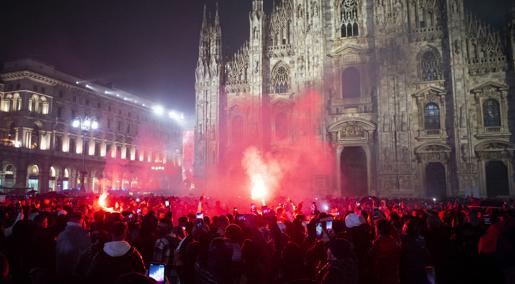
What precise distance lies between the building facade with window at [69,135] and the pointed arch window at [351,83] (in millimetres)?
31334

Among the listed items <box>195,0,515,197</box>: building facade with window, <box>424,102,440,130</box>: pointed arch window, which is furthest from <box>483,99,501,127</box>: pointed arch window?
<box>424,102,440,130</box>: pointed arch window

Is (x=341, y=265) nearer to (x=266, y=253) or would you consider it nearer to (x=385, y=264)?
(x=385, y=264)

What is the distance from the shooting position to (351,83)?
36.8 metres

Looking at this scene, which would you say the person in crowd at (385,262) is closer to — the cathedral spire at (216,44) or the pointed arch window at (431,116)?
the pointed arch window at (431,116)

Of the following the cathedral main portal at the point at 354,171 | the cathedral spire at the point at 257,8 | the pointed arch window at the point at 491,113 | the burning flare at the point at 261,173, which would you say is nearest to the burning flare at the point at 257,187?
the burning flare at the point at 261,173

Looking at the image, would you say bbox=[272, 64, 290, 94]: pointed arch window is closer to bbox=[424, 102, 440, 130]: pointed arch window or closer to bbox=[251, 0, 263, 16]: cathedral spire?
bbox=[251, 0, 263, 16]: cathedral spire

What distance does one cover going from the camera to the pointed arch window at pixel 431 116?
109ft

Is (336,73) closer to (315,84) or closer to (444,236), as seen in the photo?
(315,84)

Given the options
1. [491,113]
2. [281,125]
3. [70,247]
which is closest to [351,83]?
[281,125]

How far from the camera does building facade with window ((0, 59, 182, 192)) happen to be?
47.0 m

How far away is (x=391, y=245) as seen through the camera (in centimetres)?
568

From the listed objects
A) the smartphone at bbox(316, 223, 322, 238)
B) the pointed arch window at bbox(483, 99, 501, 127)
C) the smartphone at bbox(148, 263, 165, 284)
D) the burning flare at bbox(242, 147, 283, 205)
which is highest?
the pointed arch window at bbox(483, 99, 501, 127)

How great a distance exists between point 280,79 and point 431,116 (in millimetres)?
15047

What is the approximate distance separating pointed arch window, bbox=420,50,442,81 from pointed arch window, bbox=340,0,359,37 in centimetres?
680
